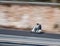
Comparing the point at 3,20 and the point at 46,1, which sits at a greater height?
the point at 46,1

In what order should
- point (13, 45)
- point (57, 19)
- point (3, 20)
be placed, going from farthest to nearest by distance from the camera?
point (3, 20) < point (57, 19) < point (13, 45)

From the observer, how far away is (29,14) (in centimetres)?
996

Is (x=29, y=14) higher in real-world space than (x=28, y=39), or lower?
lower

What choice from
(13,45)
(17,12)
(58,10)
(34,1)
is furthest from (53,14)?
(13,45)

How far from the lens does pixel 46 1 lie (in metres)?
9.73

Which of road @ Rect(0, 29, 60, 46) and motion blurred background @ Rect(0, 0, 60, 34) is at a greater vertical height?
road @ Rect(0, 29, 60, 46)

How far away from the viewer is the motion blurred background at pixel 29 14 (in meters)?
9.44

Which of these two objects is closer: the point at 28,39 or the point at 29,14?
the point at 28,39

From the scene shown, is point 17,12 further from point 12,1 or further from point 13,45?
point 13,45

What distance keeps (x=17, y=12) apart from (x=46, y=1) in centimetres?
138

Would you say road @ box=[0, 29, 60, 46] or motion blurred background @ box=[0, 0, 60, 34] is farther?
motion blurred background @ box=[0, 0, 60, 34]

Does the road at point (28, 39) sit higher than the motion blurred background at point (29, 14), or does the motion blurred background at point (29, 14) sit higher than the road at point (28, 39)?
the road at point (28, 39)

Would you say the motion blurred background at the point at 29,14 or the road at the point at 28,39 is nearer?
the road at the point at 28,39

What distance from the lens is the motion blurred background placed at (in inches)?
372
